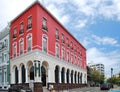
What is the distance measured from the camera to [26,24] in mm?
48250

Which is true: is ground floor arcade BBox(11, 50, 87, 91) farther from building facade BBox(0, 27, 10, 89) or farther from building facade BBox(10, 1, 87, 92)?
building facade BBox(0, 27, 10, 89)

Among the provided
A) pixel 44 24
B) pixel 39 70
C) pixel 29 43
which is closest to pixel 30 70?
pixel 39 70

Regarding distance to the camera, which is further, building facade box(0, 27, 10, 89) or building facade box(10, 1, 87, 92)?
building facade box(0, 27, 10, 89)

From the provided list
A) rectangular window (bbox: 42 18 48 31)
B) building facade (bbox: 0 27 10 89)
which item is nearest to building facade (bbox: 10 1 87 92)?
rectangular window (bbox: 42 18 48 31)

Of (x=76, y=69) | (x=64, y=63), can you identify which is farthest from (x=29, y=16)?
(x=76, y=69)

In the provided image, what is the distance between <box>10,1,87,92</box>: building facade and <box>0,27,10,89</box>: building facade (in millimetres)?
2547

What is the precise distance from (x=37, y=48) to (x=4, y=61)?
651 inches

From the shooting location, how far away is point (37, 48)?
4441 centimetres

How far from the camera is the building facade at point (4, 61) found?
55550mm

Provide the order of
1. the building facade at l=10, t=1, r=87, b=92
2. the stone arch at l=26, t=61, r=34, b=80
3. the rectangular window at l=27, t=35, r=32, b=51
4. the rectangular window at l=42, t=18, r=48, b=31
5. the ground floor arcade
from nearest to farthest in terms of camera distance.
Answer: the ground floor arcade, the building facade at l=10, t=1, r=87, b=92, the rectangular window at l=27, t=35, r=32, b=51, the stone arch at l=26, t=61, r=34, b=80, the rectangular window at l=42, t=18, r=48, b=31

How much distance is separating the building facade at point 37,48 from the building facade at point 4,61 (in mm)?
2547

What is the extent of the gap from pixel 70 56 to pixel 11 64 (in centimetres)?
1766

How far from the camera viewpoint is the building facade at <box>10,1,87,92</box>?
45.0 meters

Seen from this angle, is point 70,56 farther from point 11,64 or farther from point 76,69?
point 11,64
